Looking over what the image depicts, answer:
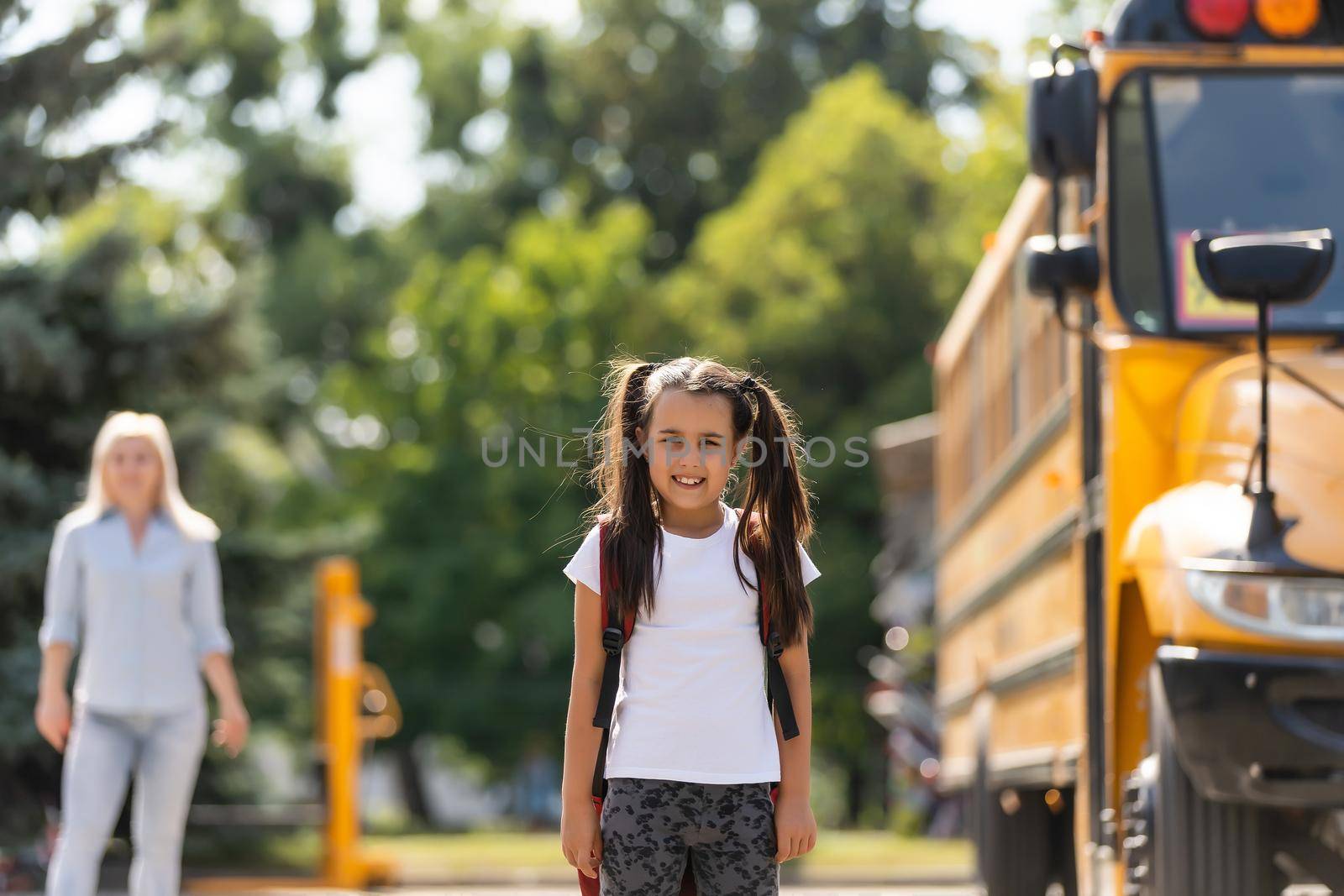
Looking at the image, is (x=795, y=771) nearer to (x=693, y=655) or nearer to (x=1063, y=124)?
(x=693, y=655)

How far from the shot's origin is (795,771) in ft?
11.2

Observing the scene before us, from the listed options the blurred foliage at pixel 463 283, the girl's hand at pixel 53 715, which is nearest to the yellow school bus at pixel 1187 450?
the girl's hand at pixel 53 715

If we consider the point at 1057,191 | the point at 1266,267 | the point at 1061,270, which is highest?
the point at 1057,191

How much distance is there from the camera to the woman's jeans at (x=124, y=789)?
5789 mm

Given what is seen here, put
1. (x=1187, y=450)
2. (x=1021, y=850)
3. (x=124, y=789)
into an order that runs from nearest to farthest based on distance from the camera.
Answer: (x=1187, y=450)
(x=124, y=789)
(x=1021, y=850)

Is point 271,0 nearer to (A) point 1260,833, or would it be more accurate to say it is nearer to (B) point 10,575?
(B) point 10,575

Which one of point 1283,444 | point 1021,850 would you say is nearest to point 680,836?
point 1283,444

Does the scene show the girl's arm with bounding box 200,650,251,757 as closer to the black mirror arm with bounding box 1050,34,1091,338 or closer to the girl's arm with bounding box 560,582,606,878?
the black mirror arm with bounding box 1050,34,1091,338

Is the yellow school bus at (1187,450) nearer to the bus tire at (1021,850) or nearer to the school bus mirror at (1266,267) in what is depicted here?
the school bus mirror at (1266,267)

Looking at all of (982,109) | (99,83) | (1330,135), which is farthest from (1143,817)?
(982,109)

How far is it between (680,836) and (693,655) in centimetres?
26

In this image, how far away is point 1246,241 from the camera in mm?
4742

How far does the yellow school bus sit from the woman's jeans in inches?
92.7

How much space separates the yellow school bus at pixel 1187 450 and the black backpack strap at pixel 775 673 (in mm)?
1586
